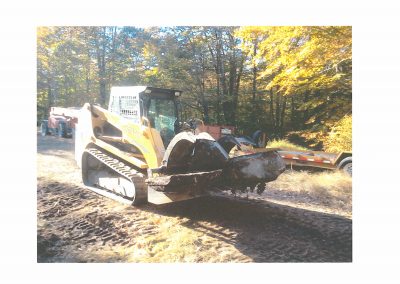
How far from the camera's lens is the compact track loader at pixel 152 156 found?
3.49m

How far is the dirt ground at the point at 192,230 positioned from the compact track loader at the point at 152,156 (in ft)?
1.12

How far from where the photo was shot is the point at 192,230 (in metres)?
3.75

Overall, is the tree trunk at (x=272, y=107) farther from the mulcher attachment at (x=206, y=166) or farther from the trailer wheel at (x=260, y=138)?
the mulcher attachment at (x=206, y=166)

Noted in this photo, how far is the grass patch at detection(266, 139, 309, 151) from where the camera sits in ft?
20.1

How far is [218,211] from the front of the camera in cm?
434

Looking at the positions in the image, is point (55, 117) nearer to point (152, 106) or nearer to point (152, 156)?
point (152, 106)

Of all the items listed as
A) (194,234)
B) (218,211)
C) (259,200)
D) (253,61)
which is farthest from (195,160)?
(253,61)

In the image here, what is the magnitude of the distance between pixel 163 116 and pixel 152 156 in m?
0.75

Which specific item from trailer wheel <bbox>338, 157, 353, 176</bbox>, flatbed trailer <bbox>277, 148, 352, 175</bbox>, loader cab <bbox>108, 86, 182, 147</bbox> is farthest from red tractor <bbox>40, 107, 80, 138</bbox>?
trailer wheel <bbox>338, 157, 353, 176</bbox>

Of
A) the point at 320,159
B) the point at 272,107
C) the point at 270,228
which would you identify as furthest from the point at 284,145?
the point at 270,228

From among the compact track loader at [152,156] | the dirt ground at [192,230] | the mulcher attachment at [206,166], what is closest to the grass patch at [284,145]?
the dirt ground at [192,230]
